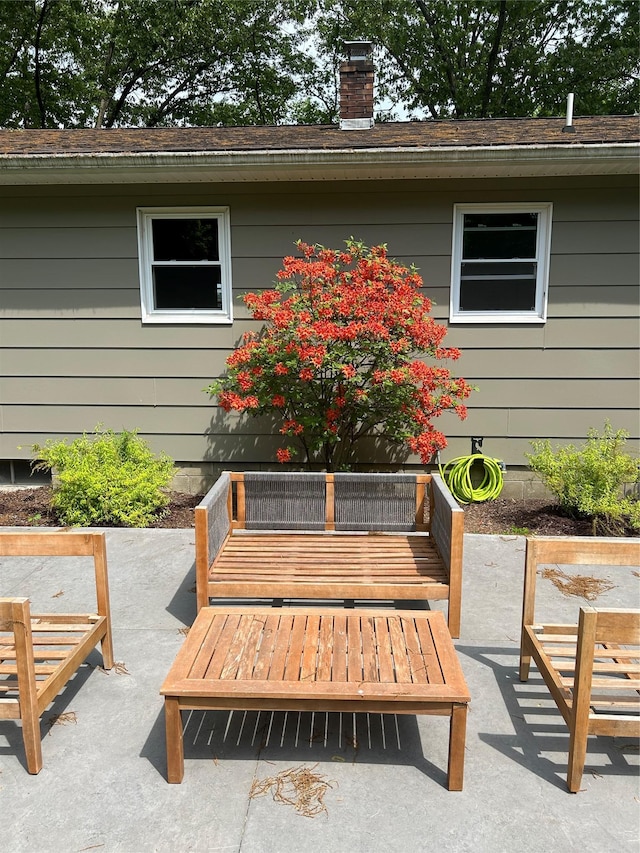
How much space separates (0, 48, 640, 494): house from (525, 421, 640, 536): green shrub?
817 mm

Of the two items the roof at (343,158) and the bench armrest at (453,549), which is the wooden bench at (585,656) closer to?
the bench armrest at (453,549)

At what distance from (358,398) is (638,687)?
129 inches

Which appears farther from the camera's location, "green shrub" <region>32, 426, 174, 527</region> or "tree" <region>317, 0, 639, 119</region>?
"tree" <region>317, 0, 639, 119</region>

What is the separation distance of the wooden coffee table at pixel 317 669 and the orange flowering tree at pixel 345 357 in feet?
8.58

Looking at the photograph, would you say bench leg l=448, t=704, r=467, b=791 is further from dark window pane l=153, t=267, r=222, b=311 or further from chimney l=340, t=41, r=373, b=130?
chimney l=340, t=41, r=373, b=130

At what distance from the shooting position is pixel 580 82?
51.4ft

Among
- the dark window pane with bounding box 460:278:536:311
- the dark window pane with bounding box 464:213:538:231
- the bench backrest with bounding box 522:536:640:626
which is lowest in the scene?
the bench backrest with bounding box 522:536:640:626

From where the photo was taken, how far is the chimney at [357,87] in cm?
674

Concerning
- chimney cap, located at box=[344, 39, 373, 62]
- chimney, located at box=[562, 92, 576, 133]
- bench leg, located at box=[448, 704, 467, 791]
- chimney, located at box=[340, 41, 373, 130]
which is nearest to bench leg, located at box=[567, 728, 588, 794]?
bench leg, located at box=[448, 704, 467, 791]

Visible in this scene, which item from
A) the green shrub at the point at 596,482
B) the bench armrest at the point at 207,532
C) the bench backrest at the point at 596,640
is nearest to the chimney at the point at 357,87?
the green shrub at the point at 596,482

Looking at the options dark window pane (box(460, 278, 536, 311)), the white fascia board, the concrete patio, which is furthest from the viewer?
dark window pane (box(460, 278, 536, 311))

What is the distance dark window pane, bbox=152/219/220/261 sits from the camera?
5.99 m

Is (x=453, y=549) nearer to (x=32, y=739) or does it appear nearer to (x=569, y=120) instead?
(x=32, y=739)

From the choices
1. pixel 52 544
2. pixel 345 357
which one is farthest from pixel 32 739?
pixel 345 357
